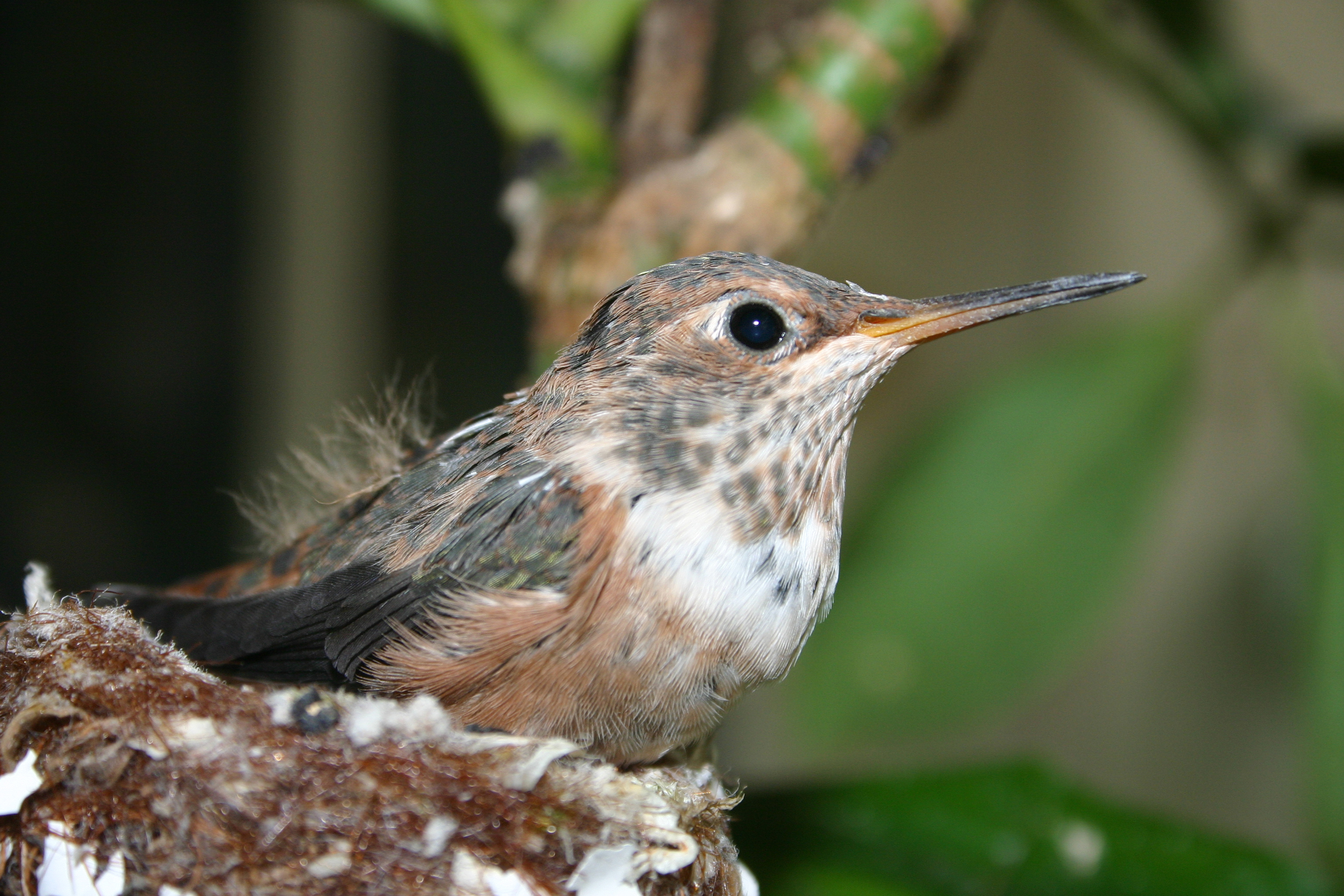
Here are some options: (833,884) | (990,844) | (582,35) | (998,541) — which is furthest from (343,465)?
(998,541)

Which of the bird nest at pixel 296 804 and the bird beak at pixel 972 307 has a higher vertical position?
the bird beak at pixel 972 307

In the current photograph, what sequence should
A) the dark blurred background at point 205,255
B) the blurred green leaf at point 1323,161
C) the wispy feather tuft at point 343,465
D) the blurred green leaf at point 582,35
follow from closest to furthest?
the wispy feather tuft at point 343,465 < the blurred green leaf at point 582,35 < the blurred green leaf at point 1323,161 < the dark blurred background at point 205,255

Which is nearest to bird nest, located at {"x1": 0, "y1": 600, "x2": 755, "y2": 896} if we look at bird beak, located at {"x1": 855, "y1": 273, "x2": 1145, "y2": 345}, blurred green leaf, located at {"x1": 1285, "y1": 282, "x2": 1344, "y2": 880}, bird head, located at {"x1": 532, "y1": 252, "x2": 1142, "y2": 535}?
bird head, located at {"x1": 532, "y1": 252, "x2": 1142, "y2": 535}

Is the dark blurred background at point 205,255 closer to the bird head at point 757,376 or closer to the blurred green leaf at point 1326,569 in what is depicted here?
→ the blurred green leaf at point 1326,569

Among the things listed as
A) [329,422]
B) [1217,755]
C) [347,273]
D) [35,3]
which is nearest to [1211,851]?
[1217,755]

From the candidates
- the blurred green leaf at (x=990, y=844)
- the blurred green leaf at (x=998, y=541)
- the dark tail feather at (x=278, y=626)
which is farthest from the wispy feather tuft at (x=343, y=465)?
the blurred green leaf at (x=998, y=541)
